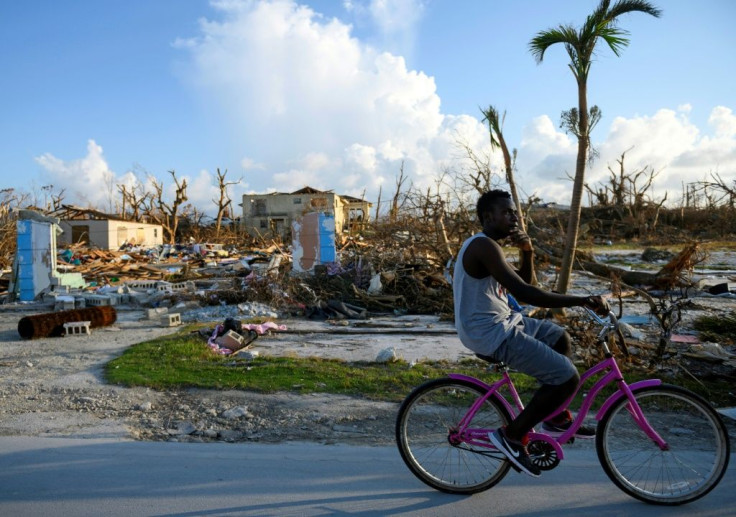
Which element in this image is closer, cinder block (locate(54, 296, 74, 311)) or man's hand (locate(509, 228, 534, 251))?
man's hand (locate(509, 228, 534, 251))

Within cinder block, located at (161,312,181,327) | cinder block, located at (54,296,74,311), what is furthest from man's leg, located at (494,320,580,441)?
cinder block, located at (54,296,74,311)

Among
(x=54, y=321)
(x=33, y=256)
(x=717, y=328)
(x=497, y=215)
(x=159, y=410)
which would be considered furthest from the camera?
(x=33, y=256)

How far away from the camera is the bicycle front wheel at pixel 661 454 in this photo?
343 centimetres

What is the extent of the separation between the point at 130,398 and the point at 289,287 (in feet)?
25.3

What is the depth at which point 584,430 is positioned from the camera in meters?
3.65

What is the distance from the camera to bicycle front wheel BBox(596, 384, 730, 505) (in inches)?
135

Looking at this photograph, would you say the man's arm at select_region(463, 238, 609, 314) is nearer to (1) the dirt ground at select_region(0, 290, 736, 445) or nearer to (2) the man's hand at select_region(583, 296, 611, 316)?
(2) the man's hand at select_region(583, 296, 611, 316)

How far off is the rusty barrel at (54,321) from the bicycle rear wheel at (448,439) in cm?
871

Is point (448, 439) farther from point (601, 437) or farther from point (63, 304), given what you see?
point (63, 304)

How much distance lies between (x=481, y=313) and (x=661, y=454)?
4.71 ft

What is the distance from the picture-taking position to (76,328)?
10633 mm

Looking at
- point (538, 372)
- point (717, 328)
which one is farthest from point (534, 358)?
point (717, 328)

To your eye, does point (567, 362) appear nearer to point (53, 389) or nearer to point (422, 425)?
point (422, 425)

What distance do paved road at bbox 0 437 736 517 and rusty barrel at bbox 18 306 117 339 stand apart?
620cm
